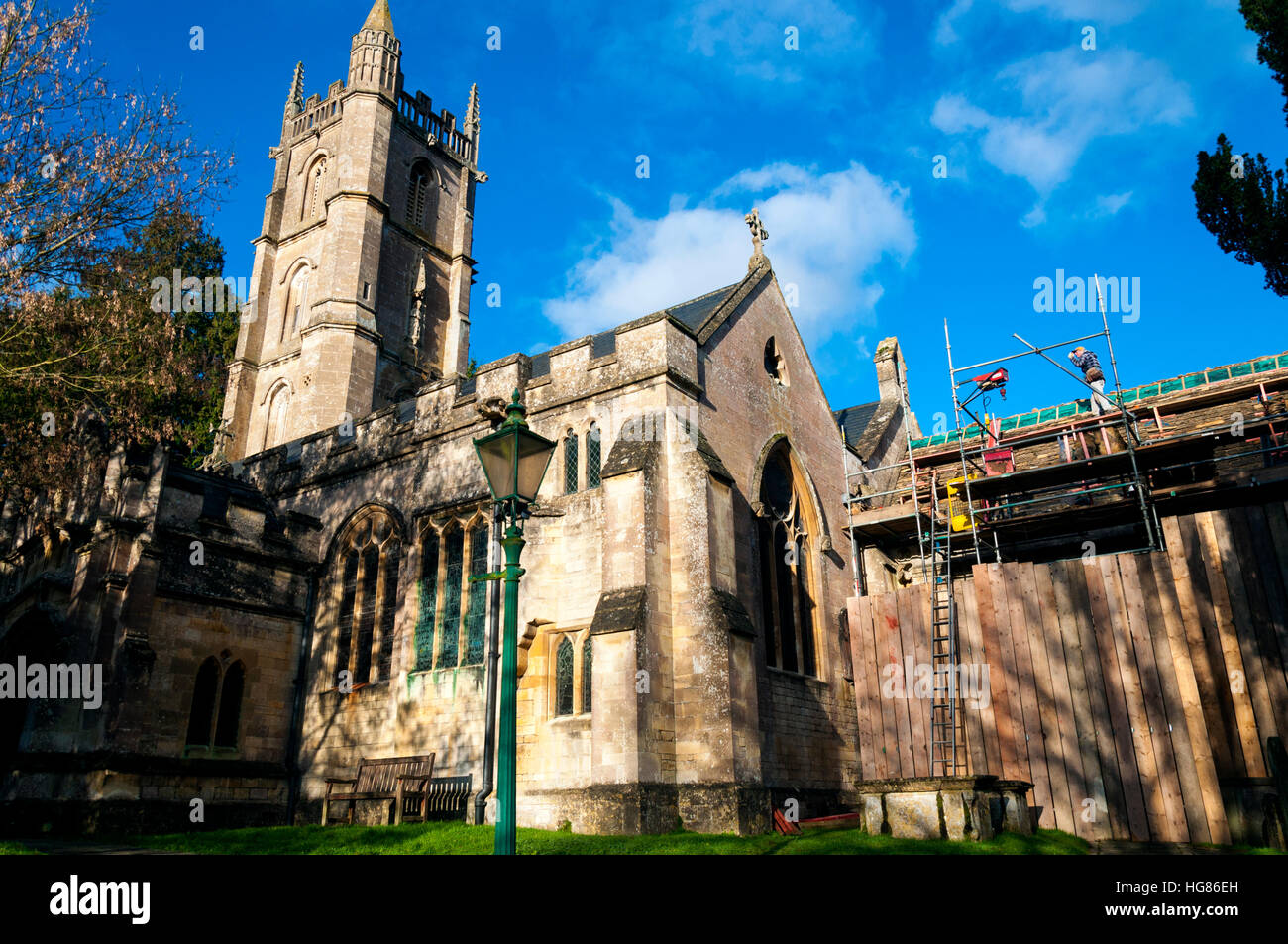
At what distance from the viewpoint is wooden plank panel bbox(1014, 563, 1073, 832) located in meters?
12.4

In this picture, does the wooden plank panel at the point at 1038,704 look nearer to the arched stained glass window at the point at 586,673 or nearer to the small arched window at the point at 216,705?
the arched stained glass window at the point at 586,673

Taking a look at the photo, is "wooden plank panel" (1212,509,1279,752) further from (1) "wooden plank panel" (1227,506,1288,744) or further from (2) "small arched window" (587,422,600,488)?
(2) "small arched window" (587,422,600,488)

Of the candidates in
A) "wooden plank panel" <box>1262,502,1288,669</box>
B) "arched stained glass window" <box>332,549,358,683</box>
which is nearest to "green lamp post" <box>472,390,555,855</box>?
"wooden plank panel" <box>1262,502,1288,669</box>

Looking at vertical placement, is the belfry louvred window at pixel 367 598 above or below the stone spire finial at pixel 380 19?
below

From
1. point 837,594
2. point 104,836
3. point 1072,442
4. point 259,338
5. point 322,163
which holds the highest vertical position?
point 322,163

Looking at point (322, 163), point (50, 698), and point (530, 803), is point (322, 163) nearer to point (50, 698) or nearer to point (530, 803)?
point (50, 698)

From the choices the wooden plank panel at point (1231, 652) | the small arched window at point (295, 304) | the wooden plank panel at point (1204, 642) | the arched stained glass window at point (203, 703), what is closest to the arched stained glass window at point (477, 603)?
the arched stained glass window at point (203, 703)

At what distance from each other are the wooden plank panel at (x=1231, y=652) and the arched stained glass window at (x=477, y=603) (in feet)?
37.8

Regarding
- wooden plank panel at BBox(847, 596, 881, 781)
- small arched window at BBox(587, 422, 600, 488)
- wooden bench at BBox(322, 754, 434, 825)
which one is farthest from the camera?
small arched window at BBox(587, 422, 600, 488)

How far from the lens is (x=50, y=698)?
15.4 meters

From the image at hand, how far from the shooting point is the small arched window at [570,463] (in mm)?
16513

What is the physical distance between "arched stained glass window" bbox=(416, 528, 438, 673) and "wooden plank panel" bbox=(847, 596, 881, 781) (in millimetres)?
7954
